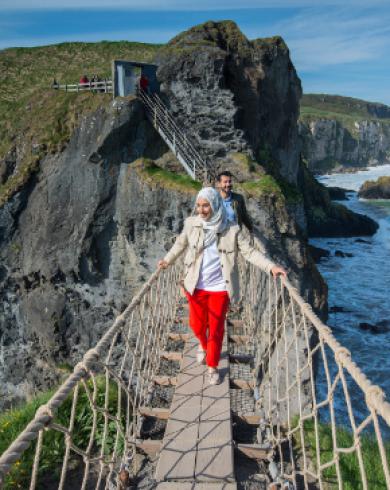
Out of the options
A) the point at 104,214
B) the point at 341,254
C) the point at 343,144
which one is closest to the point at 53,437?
the point at 104,214

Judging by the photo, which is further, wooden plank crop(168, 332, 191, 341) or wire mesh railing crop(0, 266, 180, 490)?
wooden plank crop(168, 332, 191, 341)

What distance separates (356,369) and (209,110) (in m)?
14.6

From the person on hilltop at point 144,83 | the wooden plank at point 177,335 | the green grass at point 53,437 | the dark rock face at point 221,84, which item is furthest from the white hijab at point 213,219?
the person on hilltop at point 144,83

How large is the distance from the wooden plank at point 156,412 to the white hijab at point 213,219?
4.93 feet

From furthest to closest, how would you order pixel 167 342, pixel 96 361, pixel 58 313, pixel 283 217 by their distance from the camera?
pixel 58 313
pixel 283 217
pixel 167 342
pixel 96 361

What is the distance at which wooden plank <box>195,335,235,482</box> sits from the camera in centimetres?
279

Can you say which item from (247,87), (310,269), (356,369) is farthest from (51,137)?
(356,369)

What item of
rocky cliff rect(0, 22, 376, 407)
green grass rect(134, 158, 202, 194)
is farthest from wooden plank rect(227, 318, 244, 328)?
green grass rect(134, 158, 202, 194)

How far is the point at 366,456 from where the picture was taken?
11.3ft

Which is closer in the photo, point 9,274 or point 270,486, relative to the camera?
point 270,486

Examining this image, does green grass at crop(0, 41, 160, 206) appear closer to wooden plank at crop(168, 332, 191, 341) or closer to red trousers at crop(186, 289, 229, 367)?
wooden plank at crop(168, 332, 191, 341)

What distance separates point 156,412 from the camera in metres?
3.63

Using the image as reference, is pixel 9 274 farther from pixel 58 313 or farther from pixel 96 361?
pixel 96 361

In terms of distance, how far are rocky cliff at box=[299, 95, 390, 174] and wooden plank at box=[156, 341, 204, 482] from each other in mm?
90828
